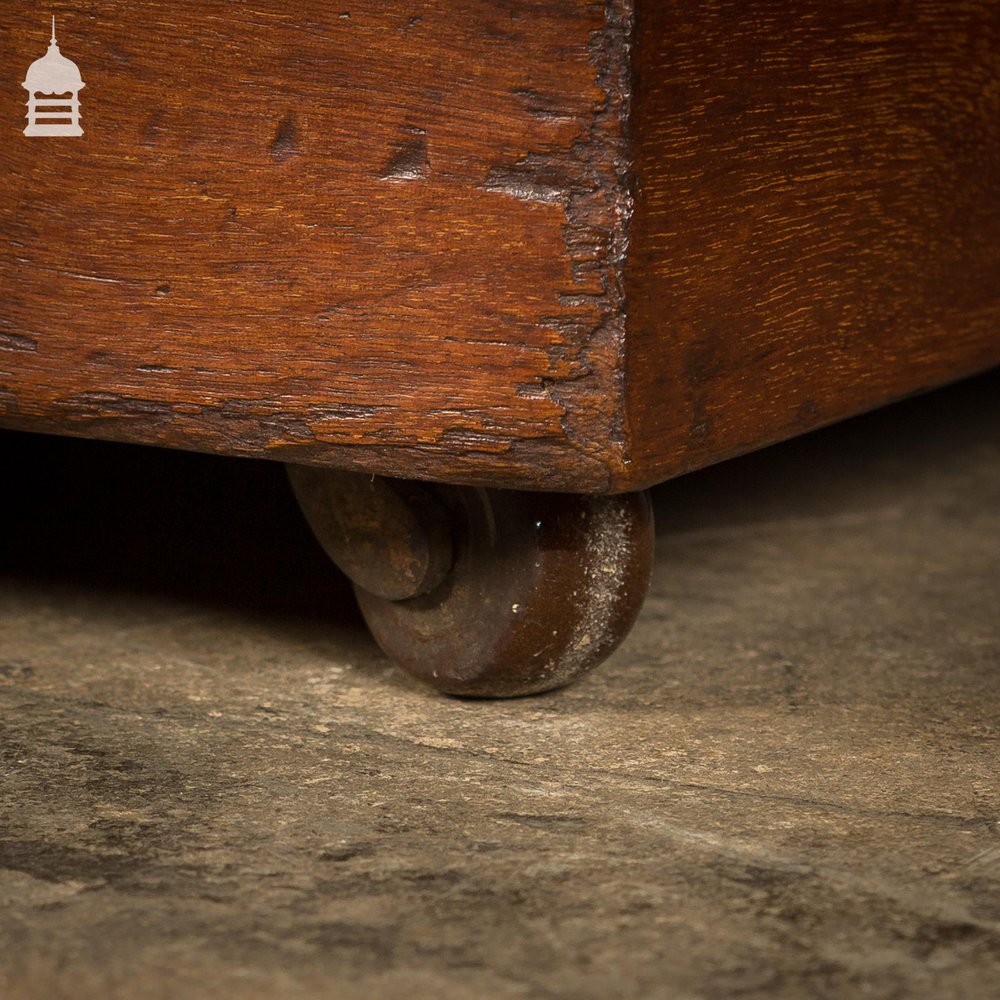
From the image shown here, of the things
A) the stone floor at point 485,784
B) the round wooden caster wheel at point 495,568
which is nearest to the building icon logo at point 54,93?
the round wooden caster wheel at point 495,568

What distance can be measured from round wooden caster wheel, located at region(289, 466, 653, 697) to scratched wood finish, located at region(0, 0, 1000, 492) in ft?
0.42

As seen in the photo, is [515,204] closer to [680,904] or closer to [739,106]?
[739,106]

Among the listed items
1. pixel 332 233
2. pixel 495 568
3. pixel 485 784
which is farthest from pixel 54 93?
pixel 485 784

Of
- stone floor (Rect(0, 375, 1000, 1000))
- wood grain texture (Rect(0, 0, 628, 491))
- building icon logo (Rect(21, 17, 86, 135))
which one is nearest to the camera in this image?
stone floor (Rect(0, 375, 1000, 1000))

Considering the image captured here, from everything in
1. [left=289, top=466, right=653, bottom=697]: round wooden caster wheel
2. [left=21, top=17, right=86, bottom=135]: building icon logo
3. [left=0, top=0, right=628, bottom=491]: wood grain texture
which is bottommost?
[left=289, top=466, right=653, bottom=697]: round wooden caster wheel

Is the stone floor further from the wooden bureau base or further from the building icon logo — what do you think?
the building icon logo

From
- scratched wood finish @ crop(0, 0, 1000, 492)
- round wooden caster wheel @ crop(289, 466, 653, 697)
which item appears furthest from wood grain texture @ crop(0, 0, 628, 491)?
round wooden caster wheel @ crop(289, 466, 653, 697)

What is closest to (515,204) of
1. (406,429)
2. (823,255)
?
(406,429)

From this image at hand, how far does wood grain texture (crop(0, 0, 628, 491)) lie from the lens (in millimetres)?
984

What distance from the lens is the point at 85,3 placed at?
3.63 ft

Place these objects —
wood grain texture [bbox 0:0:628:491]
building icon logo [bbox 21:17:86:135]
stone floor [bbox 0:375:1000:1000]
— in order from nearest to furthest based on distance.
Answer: stone floor [bbox 0:375:1000:1000], wood grain texture [bbox 0:0:628:491], building icon logo [bbox 21:17:86:135]

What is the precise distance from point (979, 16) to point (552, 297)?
0.61 m

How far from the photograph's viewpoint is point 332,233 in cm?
105

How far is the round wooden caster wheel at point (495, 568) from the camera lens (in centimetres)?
120
